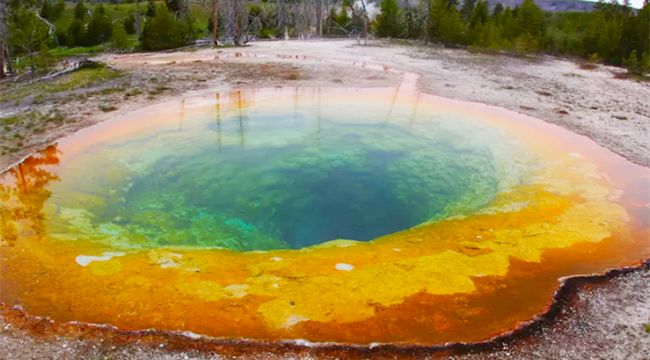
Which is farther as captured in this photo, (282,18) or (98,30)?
(98,30)

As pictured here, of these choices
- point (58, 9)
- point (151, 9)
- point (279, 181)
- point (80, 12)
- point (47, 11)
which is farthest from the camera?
point (58, 9)

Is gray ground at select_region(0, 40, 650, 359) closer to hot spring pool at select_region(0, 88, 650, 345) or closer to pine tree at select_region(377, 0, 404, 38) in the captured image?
hot spring pool at select_region(0, 88, 650, 345)

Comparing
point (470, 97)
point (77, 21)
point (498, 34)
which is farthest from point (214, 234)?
point (77, 21)

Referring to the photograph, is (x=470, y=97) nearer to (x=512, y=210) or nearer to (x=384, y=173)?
(x=384, y=173)

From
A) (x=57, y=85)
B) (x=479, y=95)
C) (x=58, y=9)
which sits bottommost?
(x=479, y=95)

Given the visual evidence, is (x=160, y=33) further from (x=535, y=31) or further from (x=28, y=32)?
(x=535, y=31)

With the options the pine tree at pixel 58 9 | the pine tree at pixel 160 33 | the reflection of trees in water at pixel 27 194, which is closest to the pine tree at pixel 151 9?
the pine tree at pixel 58 9

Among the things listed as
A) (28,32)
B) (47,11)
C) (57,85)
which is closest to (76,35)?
(47,11)

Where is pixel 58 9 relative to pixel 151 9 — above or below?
above
